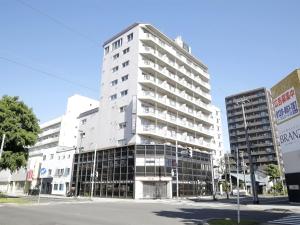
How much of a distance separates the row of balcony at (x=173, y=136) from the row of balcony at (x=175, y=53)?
17007 millimetres

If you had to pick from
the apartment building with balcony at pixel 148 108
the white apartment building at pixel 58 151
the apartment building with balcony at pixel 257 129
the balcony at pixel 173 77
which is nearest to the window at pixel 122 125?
the apartment building with balcony at pixel 148 108

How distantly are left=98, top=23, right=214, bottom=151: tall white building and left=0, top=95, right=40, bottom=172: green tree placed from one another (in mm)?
15744

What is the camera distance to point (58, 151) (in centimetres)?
6512

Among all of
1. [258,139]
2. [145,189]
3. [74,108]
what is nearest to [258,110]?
[258,139]

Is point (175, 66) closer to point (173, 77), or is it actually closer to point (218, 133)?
point (173, 77)

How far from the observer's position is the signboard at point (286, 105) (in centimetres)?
3331

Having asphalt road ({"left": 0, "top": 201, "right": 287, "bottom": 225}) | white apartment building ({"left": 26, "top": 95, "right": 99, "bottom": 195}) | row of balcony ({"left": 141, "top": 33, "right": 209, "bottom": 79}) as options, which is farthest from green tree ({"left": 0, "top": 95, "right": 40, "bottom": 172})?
row of balcony ({"left": 141, "top": 33, "right": 209, "bottom": 79})

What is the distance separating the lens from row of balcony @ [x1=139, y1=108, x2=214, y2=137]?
5012cm

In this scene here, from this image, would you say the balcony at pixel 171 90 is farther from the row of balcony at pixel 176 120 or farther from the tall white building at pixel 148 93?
the row of balcony at pixel 176 120

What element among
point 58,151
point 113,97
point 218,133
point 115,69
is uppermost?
point 115,69

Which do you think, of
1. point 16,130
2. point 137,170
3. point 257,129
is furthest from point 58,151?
point 257,129

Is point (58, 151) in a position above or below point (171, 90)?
below

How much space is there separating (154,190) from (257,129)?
7870cm

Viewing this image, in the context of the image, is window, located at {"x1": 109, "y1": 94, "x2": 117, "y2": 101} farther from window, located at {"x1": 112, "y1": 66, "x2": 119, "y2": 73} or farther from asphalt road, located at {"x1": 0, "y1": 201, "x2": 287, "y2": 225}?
asphalt road, located at {"x1": 0, "y1": 201, "x2": 287, "y2": 225}
